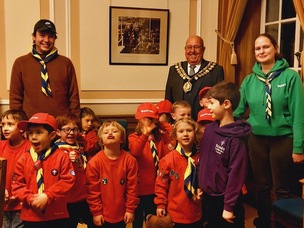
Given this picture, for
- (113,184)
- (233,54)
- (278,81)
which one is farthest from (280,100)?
(233,54)

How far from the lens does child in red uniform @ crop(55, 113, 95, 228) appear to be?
2.26 meters

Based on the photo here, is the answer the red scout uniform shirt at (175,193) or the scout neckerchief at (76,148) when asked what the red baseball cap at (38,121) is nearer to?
the scout neckerchief at (76,148)

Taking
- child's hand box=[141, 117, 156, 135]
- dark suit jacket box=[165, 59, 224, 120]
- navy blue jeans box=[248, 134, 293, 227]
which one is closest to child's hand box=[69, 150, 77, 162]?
child's hand box=[141, 117, 156, 135]

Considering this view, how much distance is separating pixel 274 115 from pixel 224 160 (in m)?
0.66

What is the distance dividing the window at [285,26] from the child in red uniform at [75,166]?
6.83 ft

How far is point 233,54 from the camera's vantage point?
13.1 ft

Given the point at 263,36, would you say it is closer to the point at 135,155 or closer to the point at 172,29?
the point at 135,155

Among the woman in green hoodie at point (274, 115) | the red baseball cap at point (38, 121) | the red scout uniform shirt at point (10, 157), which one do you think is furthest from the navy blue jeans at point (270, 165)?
the red scout uniform shirt at point (10, 157)

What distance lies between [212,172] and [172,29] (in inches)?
94.7

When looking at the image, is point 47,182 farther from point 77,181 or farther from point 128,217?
point 128,217

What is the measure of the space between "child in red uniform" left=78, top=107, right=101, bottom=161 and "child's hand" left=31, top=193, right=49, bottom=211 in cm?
56

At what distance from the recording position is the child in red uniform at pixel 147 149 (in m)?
2.30

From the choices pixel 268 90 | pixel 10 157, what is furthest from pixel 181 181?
pixel 10 157

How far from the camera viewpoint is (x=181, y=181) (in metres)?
2.15
